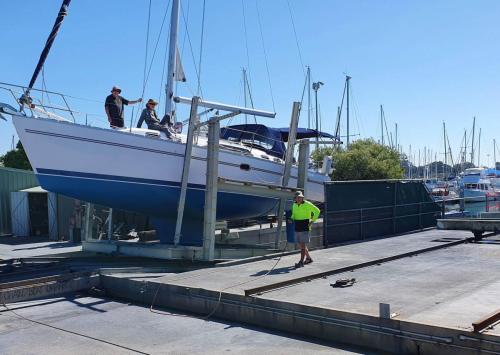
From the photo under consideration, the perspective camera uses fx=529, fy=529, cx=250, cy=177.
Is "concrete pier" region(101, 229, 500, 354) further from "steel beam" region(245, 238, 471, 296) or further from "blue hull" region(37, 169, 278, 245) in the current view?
"blue hull" region(37, 169, 278, 245)

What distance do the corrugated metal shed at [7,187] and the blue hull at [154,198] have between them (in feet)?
40.6

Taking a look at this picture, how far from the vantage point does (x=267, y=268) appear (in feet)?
33.1

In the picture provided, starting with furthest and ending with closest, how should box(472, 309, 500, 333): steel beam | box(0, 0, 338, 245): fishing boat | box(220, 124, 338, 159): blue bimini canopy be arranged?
box(220, 124, 338, 159): blue bimini canopy < box(0, 0, 338, 245): fishing boat < box(472, 309, 500, 333): steel beam

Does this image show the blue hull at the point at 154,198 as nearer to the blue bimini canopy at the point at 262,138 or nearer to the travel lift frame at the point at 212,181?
the travel lift frame at the point at 212,181

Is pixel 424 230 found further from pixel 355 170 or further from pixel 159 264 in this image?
pixel 355 170

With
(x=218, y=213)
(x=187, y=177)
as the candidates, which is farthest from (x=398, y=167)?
(x=187, y=177)

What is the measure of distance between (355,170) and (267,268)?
22.2 m

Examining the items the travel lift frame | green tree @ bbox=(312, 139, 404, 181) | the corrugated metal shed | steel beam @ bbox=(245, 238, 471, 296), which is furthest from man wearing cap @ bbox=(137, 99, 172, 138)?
green tree @ bbox=(312, 139, 404, 181)

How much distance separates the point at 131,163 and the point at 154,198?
3.40 feet

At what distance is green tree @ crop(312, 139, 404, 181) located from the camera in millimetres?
31109

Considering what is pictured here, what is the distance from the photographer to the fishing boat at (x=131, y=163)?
10664 millimetres

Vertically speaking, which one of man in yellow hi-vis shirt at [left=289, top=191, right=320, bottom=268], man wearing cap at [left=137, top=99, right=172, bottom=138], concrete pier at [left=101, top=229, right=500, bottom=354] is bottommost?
concrete pier at [left=101, top=229, right=500, bottom=354]

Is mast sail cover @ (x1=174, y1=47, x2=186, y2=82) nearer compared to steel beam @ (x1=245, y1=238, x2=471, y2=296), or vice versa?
steel beam @ (x1=245, y1=238, x2=471, y2=296)

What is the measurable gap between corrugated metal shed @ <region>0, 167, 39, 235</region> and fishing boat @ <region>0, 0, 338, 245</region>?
12.4m
